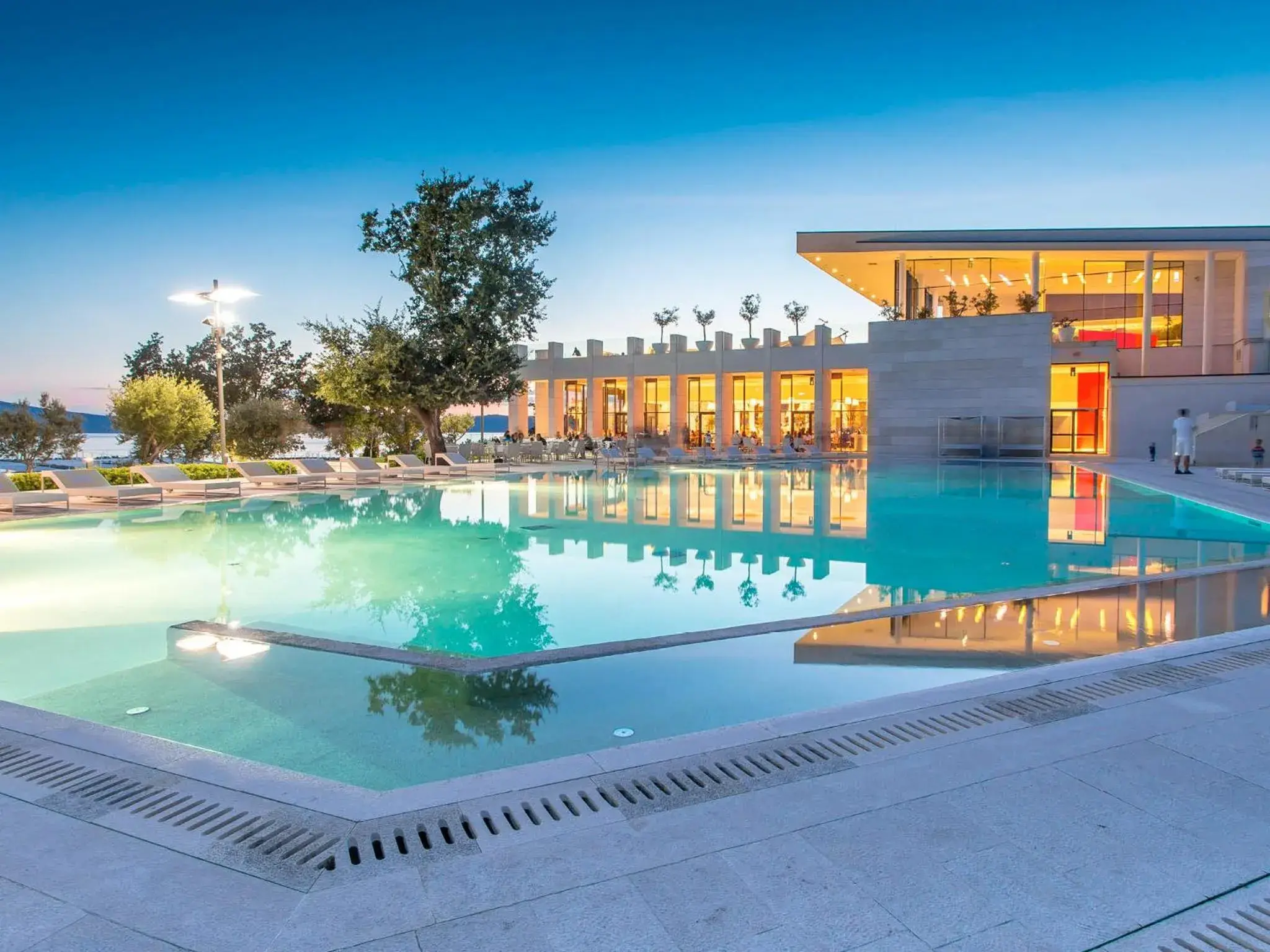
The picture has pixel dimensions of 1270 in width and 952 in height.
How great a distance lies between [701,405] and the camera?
4506cm

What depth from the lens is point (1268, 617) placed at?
20.8ft

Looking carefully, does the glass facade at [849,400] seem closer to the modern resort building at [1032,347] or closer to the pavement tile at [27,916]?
the modern resort building at [1032,347]

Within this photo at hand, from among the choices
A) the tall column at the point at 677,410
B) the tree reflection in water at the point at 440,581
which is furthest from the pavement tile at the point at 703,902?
the tall column at the point at 677,410

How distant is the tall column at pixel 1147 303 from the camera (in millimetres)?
32438

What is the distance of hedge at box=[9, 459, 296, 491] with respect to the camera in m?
17.0

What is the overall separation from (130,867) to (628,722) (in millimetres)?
2439

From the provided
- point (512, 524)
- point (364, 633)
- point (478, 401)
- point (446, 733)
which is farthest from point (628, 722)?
point (478, 401)

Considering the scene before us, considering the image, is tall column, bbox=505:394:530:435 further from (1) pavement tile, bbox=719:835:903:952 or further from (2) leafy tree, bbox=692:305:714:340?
(1) pavement tile, bbox=719:835:903:952

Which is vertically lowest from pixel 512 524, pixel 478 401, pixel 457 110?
pixel 512 524

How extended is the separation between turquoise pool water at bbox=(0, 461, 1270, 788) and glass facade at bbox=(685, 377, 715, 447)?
1047 inches

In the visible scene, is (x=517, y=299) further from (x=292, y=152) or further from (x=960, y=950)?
(x=960, y=950)

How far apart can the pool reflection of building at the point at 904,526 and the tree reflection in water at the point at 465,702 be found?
12.3ft

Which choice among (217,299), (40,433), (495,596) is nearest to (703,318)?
(217,299)

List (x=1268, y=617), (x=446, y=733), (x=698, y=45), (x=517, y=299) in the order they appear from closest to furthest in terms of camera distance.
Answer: (x=446, y=733) < (x=1268, y=617) < (x=698, y=45) < (x=517, y=299)
